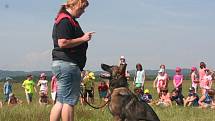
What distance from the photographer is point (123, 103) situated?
9234mm

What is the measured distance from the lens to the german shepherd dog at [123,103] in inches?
345

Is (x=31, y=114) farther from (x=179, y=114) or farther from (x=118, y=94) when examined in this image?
(x=179, y=114)

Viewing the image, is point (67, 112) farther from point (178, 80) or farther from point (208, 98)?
point (178, 80)

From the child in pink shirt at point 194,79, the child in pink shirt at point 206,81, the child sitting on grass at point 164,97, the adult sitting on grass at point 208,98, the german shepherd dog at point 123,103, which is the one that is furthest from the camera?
the child in pink shirt at point 194,79

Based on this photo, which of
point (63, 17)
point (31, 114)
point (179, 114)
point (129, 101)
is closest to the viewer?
point (63, 17)

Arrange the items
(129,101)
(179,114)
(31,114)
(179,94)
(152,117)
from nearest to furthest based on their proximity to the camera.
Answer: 1. (152,117)
2. (129,101)
3. (31,114)
4. (179,114)
5. (179,94)

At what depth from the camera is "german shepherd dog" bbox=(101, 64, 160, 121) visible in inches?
345

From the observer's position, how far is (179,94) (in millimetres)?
19047

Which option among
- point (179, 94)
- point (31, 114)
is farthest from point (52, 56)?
point (179, 94)

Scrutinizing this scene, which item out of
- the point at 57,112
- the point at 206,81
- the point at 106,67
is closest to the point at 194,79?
the point at 206,81

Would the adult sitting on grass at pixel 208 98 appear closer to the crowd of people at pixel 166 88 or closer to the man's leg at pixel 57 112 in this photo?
the crowd of people at pixel 166 88

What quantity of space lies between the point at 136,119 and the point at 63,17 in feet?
10.5

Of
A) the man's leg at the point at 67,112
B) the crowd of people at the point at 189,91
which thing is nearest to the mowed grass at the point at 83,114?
the man's leg at the point at 67,112

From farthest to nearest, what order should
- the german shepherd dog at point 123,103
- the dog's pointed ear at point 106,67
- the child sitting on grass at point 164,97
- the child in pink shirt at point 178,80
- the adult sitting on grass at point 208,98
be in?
the child in pink shirt at point 178,80
the child sitting on grass at point 164,97
the adult sitting on grass at point 208,98
the dog's pointed ear at point 106,67
the german shepherd dog at point 123,103
